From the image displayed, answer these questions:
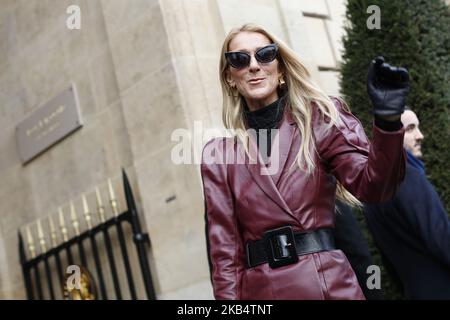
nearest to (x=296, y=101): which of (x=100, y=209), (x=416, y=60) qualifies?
(x=416, y=60)

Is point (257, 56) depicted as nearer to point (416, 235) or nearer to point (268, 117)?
point (268, 117)

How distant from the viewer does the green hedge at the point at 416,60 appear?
5320 millimetres

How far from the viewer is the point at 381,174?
2.41 metres

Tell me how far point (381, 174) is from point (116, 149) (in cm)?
458

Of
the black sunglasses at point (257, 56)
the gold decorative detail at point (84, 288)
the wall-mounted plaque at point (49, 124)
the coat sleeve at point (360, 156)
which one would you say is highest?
the wall-mounted plaque at point (49, 124)

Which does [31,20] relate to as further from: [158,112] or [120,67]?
[158,112]

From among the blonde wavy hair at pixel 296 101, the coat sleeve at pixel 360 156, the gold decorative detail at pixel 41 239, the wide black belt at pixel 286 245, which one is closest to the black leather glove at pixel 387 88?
the coat sleeve at pixel 360 156

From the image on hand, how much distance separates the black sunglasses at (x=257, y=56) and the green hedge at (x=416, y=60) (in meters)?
2.67

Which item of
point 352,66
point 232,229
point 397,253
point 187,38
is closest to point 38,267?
point 187,38

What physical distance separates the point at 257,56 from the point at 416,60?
2.84 m

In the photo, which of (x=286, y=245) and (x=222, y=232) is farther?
(x=222, y=232)

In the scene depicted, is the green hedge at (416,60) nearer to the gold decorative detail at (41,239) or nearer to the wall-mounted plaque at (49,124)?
the wall-mounted plaque at (49,124)

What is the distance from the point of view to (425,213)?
3.97 m

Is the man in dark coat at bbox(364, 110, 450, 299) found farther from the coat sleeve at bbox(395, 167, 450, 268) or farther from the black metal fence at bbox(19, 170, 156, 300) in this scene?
the black metal fence at bbox(19, 170, 156, 300)
